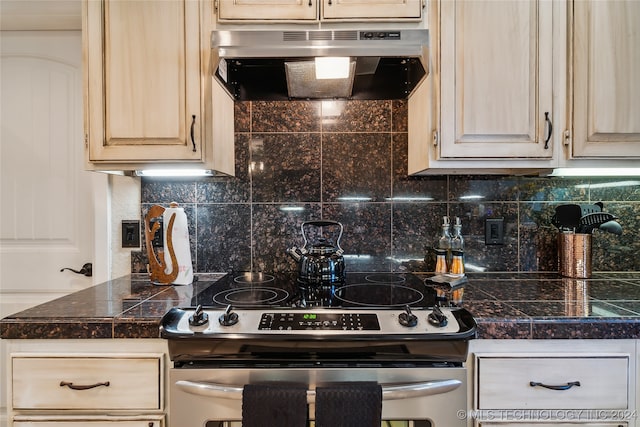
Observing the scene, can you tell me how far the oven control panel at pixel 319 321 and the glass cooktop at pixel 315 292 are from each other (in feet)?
0.17

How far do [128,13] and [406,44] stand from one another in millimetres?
976

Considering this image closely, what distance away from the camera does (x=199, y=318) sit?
0.93 m

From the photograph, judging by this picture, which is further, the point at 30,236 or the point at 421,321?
the point at 30,236

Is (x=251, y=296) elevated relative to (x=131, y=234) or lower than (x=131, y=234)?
lower

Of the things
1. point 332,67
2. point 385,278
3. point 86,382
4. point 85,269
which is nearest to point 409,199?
point 385,278

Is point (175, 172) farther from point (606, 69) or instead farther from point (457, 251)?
point (606, 69)

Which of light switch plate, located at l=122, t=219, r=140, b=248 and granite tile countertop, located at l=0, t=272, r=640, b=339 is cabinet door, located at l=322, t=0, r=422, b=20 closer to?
granite tile countertop, located at l=0, t=272, r=640, b=339

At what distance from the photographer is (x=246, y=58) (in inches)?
46.5

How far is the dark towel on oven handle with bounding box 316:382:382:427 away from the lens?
2.77ft

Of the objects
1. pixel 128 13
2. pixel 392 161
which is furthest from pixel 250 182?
pixel 128 13

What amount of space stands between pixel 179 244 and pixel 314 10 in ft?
3.26

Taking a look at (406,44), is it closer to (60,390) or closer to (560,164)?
(560,164)

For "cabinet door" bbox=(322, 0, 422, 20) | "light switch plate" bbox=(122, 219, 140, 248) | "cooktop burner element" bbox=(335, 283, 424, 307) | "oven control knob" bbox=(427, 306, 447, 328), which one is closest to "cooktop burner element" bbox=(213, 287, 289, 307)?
"cooktop burner element" bbox=(335, 283, 424, 307)

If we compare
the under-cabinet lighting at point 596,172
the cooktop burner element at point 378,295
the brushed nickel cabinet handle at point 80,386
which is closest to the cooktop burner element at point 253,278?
the cooktop burner element at point 378,295
